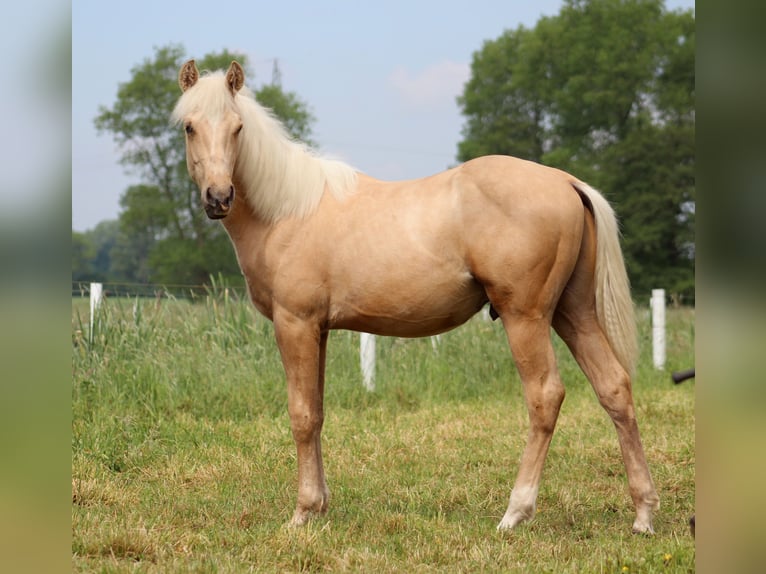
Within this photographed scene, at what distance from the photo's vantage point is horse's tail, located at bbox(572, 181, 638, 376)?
4266mm

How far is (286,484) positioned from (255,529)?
1.05m

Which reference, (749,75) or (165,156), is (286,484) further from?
(165,156)

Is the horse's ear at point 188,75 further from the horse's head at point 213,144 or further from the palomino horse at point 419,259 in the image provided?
the horse's head at point 213,144

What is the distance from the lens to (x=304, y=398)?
4.46 meters

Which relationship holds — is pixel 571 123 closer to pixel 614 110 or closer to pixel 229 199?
pixel 614 110

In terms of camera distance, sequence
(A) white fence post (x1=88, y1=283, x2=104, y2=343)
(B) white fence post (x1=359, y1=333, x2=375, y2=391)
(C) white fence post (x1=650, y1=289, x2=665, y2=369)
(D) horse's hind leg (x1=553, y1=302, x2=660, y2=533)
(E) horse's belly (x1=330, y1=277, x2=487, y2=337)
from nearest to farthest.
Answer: (D) horse's hind leg (x1=553, y1=302, x2=660, y2=533) < (E) horse's belly (x1=330, y1=277, x2=487, y2=337) < (A) white fence post (x1=88, y1=283, x2=104, y2=343) < (B) white fence post (x1=359, y1=333, x2=375, y2=391) < (C) white fence post (x1=650, y1=289, x2=665, y2=369)

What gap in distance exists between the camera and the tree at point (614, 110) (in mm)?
29828

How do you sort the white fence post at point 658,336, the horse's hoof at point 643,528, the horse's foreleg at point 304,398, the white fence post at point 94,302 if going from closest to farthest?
the horse's hoof at point 643,528
the horse's foreleg at point 304,398
the white fence post at point 94,302
the white fence post at point 658,336

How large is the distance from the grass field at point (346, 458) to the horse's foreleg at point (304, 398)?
21 centimetres

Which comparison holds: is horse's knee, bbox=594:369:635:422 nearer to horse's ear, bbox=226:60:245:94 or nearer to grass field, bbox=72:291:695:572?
grass field, bbox=72:291:695:572

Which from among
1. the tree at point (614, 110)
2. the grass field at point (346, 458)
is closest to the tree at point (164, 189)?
the tree at point (614, 110)

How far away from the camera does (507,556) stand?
140 inches

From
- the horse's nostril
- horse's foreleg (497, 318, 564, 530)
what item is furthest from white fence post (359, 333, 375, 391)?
the horse's nostril

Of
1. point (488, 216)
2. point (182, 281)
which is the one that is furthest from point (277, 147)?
point (182, 281)
